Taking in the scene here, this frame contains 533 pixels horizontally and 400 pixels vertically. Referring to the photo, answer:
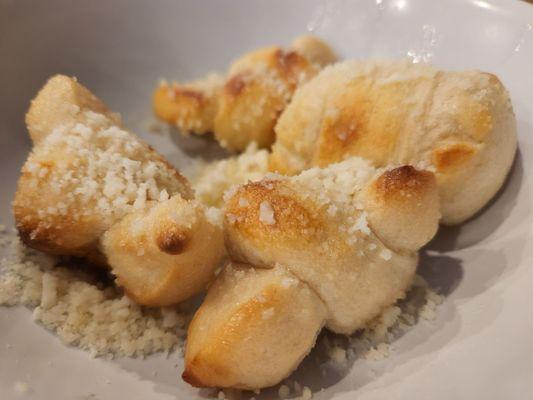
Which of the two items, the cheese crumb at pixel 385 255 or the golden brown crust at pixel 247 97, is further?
the golden brown crust at pixel 247 97

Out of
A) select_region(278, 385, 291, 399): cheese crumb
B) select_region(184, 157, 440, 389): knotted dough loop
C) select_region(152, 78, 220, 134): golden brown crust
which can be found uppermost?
select_region(184, 157, 440, 389): knotted dough loop

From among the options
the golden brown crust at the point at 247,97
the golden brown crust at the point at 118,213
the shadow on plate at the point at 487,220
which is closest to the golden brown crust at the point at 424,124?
the shadow on plate at the point at 487,220

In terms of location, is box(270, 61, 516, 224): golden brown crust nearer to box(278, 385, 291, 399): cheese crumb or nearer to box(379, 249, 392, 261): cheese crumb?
box(379, 249, 392, 261): cheese crumb

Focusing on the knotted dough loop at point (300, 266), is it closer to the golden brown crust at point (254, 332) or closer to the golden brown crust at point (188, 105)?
the golden brown crust at point (254, 332)

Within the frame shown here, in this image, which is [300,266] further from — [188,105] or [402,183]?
[188,105]

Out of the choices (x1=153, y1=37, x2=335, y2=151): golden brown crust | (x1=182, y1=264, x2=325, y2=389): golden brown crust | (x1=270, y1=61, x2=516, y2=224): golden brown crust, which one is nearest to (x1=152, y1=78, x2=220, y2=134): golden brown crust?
(x1=153, y1=37, x2=335, y2=151): golden brown crust

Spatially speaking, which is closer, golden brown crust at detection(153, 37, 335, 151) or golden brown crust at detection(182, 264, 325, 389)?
golden brown crust at detection(182, 264, 325, 389)

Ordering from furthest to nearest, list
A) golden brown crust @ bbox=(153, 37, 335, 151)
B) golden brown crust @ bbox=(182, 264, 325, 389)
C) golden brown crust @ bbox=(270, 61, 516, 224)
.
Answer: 1. golden brown crust @ bbox=(153, 37, 335, 151)
2. golden brown crust @ bbox=(270, 61, 516, 224)
3. golden brown crust @ bbox=(182, 264, 325, 389)

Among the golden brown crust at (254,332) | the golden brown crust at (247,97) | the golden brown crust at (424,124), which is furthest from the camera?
the golden brown crust at (247,97)

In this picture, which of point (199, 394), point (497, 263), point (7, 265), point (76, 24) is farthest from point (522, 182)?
point (76, 24)
